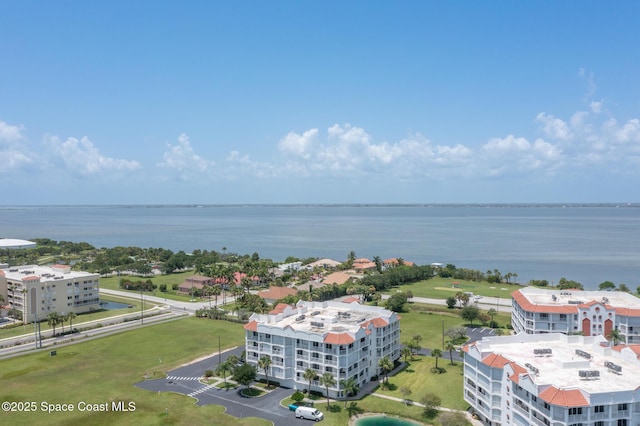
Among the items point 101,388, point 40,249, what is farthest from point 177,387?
point 40,249

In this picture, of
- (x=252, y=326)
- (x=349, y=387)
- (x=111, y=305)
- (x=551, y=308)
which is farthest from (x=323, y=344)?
(x=111, y=305)

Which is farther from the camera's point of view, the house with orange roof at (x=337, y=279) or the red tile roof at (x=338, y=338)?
the house with orange roof at (x=337, y=279)

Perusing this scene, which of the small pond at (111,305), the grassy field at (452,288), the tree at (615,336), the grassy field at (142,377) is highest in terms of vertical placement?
the tree at (615,336)

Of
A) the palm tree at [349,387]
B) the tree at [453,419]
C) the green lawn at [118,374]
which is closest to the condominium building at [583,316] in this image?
the tree at [453,419]

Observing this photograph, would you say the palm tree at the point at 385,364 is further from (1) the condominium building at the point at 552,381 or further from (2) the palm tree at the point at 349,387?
(1) the condominium building at the point at 552,381

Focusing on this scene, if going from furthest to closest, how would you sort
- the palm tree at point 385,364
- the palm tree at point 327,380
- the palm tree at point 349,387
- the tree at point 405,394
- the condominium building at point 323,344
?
the palm tree at point 385,364
the condominium building at point 323,344
the tree at point 405,394
the palm tree at point 349,387
the palm tree at point 327,380

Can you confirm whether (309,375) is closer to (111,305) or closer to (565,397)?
(565,397)
